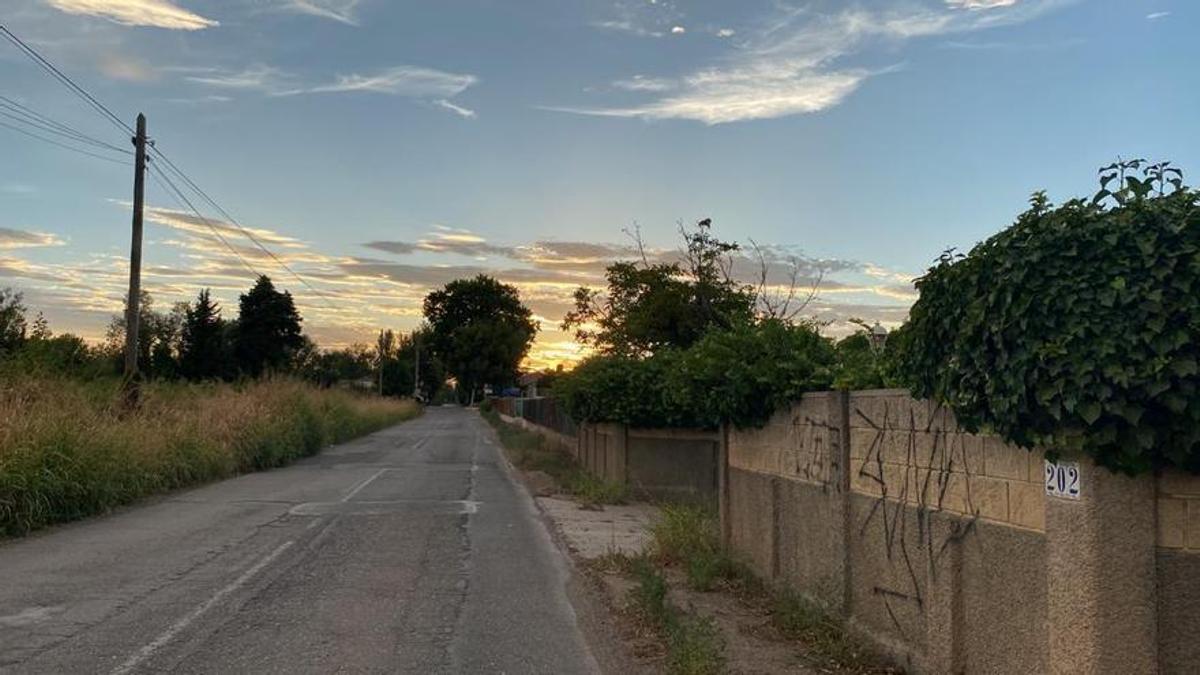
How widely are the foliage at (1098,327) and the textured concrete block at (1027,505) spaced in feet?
1.10

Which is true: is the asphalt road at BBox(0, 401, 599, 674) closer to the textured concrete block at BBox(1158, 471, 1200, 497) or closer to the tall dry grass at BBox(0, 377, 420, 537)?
the tall dry grass at BBox(0, 377, 420, 537)

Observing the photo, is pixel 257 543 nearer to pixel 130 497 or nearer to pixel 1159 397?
pixel 130 497

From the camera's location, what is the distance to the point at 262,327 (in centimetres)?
7712

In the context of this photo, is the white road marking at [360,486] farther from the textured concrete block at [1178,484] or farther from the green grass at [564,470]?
the textured concrete block at [1178,484]

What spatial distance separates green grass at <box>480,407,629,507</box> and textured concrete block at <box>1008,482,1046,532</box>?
13.1m

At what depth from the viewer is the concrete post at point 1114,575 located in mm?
4328

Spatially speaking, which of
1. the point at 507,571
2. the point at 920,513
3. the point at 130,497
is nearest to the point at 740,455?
the point at 507,571

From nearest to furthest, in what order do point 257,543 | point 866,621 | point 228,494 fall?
point 866,621, point 257,543, point 228,494

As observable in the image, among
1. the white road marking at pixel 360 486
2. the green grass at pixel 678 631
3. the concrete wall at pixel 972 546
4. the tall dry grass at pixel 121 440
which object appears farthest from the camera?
the white road marking at pixel 360 486

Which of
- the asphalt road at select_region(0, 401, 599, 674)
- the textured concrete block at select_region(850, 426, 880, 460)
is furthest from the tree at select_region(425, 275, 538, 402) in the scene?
the textured concrete block at select_region(850, 426, 880, 460)

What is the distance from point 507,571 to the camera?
430 inches

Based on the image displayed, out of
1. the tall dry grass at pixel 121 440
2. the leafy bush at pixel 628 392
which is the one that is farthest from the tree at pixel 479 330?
the leafy bush at pixel 628 392

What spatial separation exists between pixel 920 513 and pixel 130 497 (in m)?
14.5

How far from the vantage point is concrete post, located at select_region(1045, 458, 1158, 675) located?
433 centimetres
